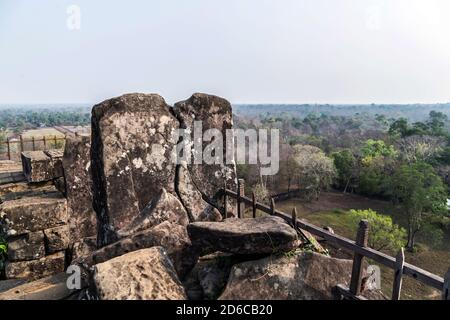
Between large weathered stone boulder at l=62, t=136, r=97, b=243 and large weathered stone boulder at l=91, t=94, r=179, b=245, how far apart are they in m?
0.51

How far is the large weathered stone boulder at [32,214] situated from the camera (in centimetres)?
521

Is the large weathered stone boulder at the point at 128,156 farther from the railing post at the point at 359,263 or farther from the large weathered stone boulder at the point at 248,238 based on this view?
the railing post at the point at 359,263

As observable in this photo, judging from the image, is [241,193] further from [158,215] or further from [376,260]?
[376,260]

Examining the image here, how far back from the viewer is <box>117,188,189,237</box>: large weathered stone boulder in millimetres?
4822

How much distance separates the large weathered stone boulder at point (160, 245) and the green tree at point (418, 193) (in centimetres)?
2721

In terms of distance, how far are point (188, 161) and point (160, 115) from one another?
966 mm

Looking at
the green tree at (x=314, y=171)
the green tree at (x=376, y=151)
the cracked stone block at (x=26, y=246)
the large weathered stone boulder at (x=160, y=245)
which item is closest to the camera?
the large weathered stone boulder at (x=160, y=245)

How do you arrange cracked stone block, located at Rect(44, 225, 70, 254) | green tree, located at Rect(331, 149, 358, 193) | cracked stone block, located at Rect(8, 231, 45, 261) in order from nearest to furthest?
cracked stone block, located at Rect(8, 231, 45, 261) < cracked stone block, located at Rect(44, 225, 70, 254) < green tree, located at Rect(331, 149, 358, 193)

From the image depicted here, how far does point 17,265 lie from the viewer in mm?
5387

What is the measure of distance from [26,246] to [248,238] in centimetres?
370

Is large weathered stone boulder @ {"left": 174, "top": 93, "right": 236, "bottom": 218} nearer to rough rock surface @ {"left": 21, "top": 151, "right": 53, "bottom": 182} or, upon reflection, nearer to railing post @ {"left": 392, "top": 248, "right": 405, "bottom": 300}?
rough rock surface @ {"left": 21, "top": 151, "right": 53, "bottom": 182}

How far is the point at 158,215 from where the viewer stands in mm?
4996

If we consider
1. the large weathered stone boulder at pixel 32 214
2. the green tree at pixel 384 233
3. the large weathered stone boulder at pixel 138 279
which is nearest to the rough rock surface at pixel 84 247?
the large weathered stone boulder at pixel 32 214

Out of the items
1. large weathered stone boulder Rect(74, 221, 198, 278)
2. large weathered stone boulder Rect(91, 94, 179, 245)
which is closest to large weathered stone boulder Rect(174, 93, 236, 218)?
large weathered stone boulder Rect(91, 94, 179, 245)
